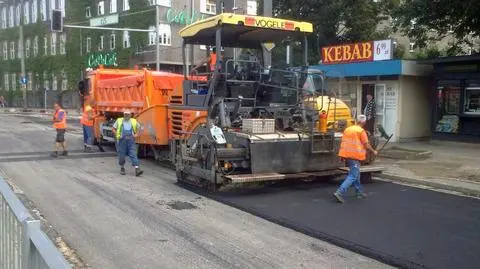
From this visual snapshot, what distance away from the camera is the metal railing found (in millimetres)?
2473

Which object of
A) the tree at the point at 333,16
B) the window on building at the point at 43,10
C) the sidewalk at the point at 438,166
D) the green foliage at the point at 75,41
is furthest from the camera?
the window on building at the point at 43,10

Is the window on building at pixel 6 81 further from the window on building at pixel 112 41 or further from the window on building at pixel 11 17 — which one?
the window on building at pixel 112 41

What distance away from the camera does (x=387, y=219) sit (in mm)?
7828

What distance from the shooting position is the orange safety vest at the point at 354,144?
360 inches

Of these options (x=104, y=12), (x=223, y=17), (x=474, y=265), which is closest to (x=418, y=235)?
(x=474, y=265)

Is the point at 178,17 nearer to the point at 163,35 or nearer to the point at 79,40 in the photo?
the point at 163,35

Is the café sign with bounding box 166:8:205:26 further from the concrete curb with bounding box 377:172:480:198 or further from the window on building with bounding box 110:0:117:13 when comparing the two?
the concrete curb with bounding box 377:172:480:198

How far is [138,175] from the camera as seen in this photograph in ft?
39.2

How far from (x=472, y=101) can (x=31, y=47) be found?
51749mm

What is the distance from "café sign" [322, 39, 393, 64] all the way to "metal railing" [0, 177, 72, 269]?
55.5 ft

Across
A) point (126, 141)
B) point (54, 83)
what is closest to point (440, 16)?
point (126, 141)

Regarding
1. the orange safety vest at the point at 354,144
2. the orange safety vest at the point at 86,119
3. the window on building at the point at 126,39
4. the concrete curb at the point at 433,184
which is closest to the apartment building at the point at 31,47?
the window on building at the point at 126,39

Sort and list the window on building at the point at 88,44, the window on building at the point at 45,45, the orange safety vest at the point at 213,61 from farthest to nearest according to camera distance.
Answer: the window on building at the point at 45,45 < the window on building at the point at 88,44 < the orange safety vest at the point at 213,61

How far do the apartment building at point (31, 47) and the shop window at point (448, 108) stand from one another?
41.0 metres
